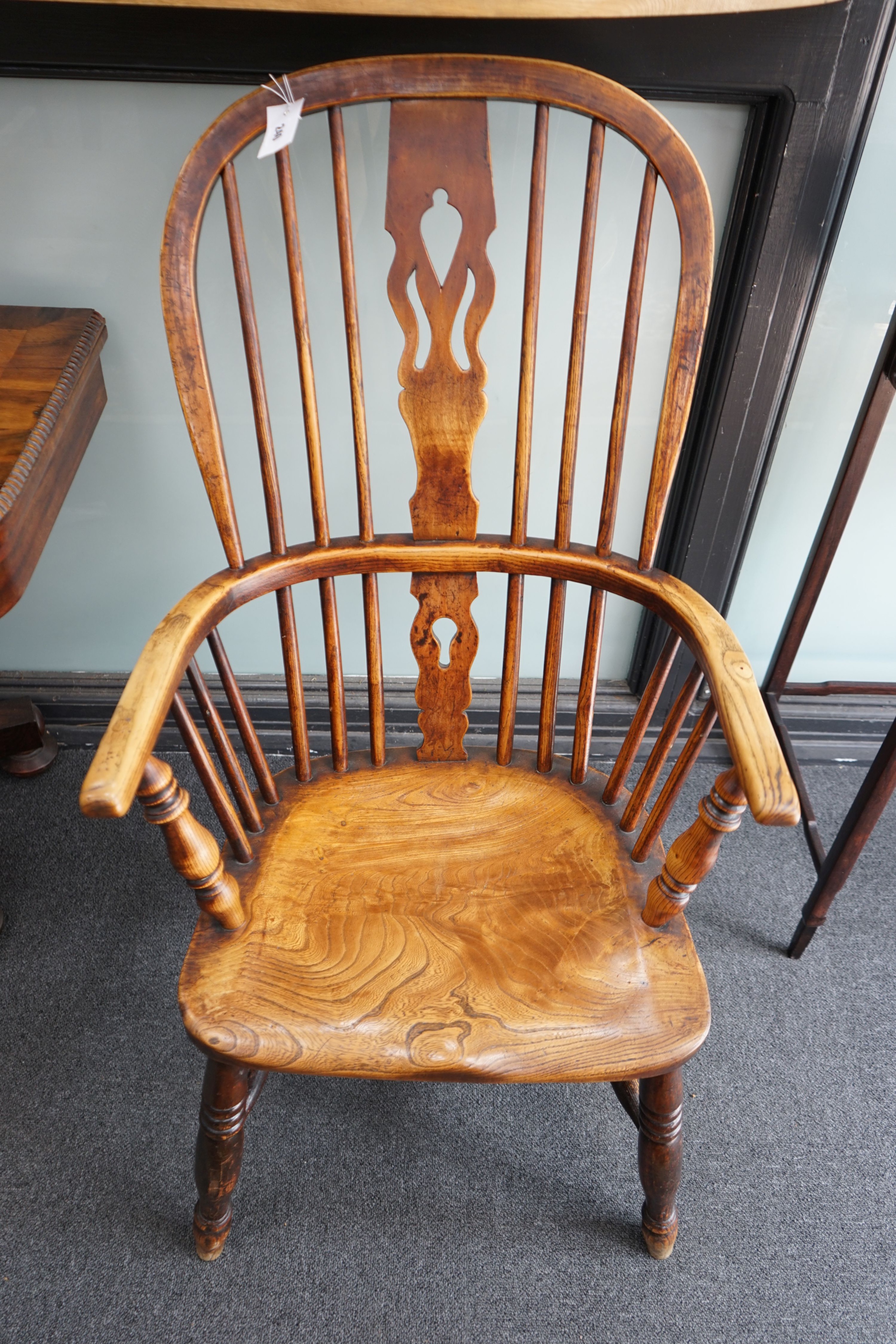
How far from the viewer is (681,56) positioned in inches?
43.6

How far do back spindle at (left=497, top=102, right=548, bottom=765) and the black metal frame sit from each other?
0.51 meters

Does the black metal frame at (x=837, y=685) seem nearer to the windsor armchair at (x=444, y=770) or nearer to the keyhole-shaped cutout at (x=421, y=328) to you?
the windsor armchair at (x=444, y=770)

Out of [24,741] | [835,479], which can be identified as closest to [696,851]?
[835,479]

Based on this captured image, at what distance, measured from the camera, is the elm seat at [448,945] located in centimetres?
85

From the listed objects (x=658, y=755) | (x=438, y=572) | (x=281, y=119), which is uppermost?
(x=281, y=119)

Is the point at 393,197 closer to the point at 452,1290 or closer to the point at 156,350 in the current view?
the point at 156,350

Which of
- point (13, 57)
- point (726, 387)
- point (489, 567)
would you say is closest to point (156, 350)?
point (13, 57)

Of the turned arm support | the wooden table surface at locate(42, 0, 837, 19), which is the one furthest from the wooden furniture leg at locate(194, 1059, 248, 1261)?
the wooden table surface at locate(42, 0, 837, 19)

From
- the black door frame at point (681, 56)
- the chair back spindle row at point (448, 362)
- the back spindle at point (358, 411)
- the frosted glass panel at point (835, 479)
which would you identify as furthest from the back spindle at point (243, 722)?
the frosted glass panel at point (835, 479)

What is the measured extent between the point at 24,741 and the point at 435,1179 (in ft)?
3.36

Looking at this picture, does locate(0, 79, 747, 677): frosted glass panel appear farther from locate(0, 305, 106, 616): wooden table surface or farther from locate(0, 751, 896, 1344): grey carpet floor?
locate(0, 751, 896, 1344): grey carpet floor

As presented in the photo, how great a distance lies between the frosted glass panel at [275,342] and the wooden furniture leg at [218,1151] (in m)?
0.83

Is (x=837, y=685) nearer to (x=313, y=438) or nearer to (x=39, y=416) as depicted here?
(x=313, y=438)

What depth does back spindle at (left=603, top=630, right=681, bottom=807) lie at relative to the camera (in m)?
0.99
